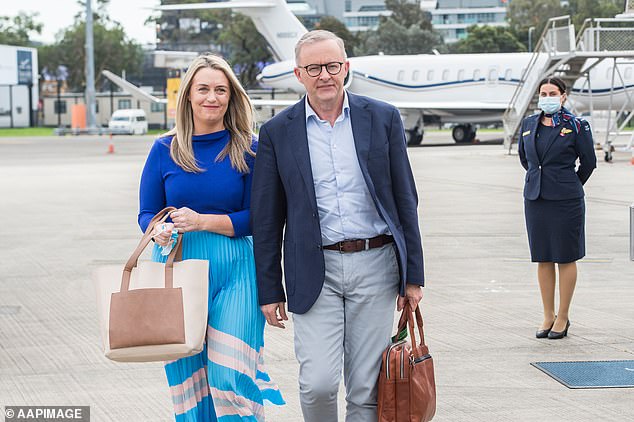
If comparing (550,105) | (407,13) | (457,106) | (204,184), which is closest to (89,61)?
(457,106)

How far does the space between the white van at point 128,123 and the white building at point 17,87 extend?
15.5m

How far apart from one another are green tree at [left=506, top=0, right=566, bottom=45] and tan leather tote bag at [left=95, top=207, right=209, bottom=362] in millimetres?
117506

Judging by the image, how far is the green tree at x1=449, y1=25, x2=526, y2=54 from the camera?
4112 inches

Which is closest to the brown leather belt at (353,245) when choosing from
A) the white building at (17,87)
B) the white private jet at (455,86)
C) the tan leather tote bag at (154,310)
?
the tan leather tote bag at (154,310)

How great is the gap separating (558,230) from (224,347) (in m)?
3.75

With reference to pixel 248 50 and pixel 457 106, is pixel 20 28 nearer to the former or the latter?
pixel 248 50

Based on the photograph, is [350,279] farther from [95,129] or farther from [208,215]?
[95,129]

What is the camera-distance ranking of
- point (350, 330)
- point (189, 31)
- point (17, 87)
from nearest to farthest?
point (350, 330)
point (17, 87)
point (189, 31)

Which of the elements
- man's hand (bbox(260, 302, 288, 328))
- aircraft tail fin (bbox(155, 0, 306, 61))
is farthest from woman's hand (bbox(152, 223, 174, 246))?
aircraft tail fin (bbox(155, 0, 306, 61))

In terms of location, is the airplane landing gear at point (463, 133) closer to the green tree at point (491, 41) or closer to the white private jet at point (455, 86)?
the white private jet at point (455, 86)

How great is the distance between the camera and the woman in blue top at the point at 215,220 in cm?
445

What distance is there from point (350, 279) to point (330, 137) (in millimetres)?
585

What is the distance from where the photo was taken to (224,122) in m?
4.75

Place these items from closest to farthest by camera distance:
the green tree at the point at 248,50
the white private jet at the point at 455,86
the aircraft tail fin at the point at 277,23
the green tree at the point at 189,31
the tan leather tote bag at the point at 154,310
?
the tan leather tote bag at the point at 154,310, the white private jet at the point at 455,86, the aircraft tail fin at the point at 277,23, the green tree at the point at 248,50, the green tree at the point at 189,31
